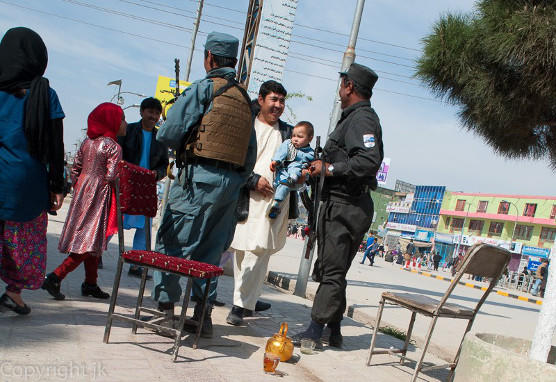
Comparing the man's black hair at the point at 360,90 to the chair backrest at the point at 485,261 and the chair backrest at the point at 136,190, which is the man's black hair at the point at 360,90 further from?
the chair backrest at the point at 136,190

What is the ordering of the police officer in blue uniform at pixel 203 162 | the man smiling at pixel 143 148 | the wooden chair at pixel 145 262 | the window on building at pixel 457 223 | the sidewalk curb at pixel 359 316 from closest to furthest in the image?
1. the wooden chair at pixel 145 262
2. the police officer in blue uniform at pixel 203 162
3. the sidewalk curb at pixel 359 316
4. the man smiling at pixel 143 148
5. the window on building at pixel 457 223

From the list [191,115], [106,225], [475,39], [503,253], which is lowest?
[106,225]

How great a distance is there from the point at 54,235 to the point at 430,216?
73579mm

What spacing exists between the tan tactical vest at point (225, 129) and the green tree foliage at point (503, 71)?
4.36 metres

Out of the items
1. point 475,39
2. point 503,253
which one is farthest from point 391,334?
point 475,39

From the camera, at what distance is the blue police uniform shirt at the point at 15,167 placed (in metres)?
3.26

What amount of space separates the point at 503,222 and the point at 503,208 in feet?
6.53

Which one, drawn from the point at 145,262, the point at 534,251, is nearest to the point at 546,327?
the point at 145,262

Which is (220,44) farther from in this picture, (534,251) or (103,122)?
(534,251)

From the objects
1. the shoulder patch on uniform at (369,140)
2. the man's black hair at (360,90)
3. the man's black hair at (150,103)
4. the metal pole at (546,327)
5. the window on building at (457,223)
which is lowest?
the metal pole at (546,327)

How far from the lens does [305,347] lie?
12.5 ft

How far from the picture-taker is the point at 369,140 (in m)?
3.79

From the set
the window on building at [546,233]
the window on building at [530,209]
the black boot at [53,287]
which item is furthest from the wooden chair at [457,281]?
the window on building at [530,209]

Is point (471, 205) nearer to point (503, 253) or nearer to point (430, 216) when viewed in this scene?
point (430, 216)
